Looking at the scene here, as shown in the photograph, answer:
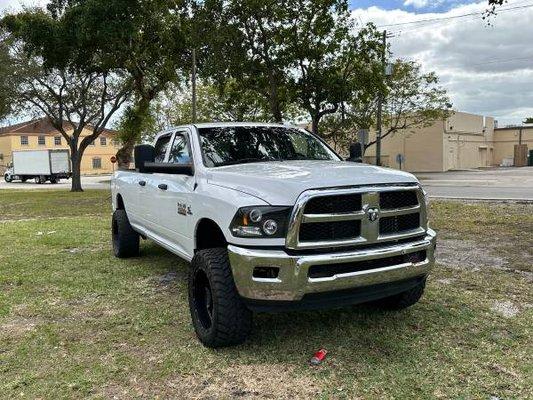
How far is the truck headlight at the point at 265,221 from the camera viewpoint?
12.2 ft

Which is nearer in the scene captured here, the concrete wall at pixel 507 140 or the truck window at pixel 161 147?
the truck window at pixel 161 147

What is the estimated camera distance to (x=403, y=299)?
483 cm

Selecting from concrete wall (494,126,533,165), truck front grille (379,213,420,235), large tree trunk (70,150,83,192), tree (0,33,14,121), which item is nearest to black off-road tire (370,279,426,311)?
truck front grille (379,213,420,235)

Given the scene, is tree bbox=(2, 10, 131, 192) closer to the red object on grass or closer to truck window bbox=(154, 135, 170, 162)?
truck window bbox=(154, 135, 170, 162)

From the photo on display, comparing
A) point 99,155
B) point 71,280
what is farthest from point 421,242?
point 99,155

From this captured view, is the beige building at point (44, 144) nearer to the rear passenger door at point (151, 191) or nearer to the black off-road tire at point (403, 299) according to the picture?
the rear passenger door at point (151, 191)

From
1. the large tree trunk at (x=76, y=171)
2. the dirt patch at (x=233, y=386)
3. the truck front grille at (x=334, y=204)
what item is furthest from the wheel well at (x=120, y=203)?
the large tree trunk at (x=76, y=171)

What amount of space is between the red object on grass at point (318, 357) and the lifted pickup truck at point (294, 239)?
42cm

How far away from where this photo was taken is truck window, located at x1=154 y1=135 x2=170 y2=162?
627 centimetres

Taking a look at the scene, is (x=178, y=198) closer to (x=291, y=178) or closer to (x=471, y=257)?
(x=291, y=178)

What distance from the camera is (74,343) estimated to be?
434 cm

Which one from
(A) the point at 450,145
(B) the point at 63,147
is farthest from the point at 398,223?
(B) the point at 63,147

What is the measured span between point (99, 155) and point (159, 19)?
58.5 meters

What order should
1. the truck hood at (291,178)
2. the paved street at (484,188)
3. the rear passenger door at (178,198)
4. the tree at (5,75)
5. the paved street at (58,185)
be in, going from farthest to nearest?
the paved street at (58,185), the tree at (5,75), the paved street at (484,188), the rear passenger door at (178,198), the truck hood at (291,178)
